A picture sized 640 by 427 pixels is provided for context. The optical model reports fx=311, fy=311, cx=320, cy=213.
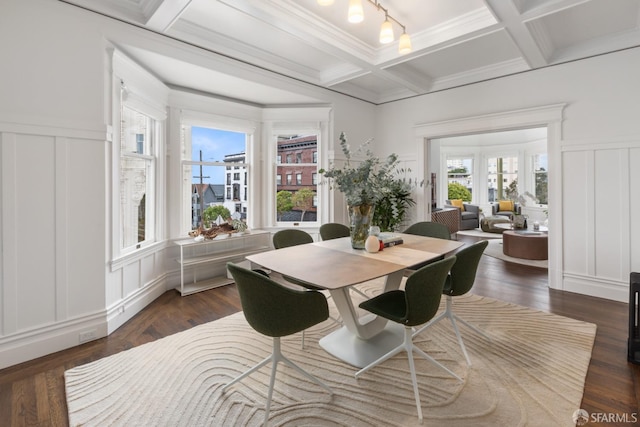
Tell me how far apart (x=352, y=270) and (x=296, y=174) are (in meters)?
3.20

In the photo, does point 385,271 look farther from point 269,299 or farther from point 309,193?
point 309,193

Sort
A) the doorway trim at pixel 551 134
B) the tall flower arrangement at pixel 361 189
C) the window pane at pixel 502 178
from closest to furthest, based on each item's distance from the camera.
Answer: the tall flower arrangement at pixel 361 189, the doorway trim at pixel 551 134, the window pane at pixel 502 178

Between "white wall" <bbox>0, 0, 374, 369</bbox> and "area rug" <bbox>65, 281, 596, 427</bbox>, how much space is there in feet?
1.89

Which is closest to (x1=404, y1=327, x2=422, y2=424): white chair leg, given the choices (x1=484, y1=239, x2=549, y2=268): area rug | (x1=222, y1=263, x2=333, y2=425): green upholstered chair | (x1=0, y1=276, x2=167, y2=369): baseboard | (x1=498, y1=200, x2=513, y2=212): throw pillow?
(x1=222, y1=263, x2=333, y2=425): green upholstered chair

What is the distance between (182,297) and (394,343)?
8.29 ft

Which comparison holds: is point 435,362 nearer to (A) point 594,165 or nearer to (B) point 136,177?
(A) point 594,165

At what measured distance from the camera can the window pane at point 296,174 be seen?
4879mm

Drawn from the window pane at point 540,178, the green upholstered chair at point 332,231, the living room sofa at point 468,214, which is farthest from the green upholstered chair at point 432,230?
the window pane at point 540,178

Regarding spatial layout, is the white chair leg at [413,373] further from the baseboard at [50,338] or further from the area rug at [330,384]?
the baseboard at [50,338]

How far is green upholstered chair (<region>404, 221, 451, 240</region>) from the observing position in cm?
324

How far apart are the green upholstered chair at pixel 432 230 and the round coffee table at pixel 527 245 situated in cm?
303

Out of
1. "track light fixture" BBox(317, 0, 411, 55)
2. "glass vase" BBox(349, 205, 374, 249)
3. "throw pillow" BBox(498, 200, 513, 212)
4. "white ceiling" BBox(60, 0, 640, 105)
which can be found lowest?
"glass vase" BBox(349, 205, 374, 249)

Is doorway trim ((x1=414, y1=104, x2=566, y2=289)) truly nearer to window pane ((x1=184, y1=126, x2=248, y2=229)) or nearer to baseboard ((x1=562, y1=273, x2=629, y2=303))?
baseboard ((x1=562, y1=273, x2=629, y2=303))

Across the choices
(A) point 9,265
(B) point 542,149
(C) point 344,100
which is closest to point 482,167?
(B) point 542,149
